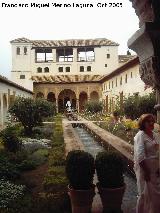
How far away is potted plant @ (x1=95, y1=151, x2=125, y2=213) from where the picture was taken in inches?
231

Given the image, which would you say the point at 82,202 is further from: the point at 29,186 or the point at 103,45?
the point at 103,45

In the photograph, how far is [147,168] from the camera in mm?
4824

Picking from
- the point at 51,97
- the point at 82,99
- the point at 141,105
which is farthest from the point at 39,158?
the point at 82,99

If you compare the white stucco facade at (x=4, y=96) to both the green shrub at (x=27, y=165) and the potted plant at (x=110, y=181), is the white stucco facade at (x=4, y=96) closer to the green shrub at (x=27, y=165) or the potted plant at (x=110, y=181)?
the green shrub at (x=27, y=165)

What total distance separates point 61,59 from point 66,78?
568 centimetres

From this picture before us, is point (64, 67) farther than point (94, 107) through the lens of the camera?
Yes

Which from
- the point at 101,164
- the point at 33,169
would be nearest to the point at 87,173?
the point at 101,164

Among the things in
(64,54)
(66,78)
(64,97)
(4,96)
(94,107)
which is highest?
(64,54)

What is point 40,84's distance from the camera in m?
57.0

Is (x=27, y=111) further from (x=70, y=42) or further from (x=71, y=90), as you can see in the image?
(x=70, y=42)

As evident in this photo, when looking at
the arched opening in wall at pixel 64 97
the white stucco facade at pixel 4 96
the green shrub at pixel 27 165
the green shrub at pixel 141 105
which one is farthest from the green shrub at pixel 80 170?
the arched opening in wall at pixel 64 97

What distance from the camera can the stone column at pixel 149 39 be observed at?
335 cm

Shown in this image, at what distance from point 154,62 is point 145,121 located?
5.26 ft

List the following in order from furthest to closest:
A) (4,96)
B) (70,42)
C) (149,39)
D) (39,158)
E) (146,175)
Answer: (70,42), (4,96), (39,158), (146,175), (149,39)
